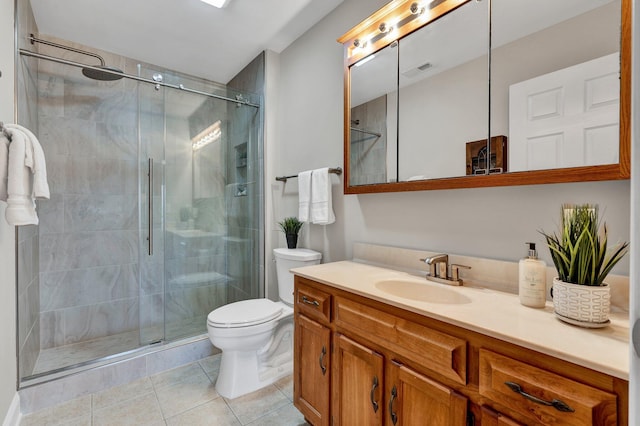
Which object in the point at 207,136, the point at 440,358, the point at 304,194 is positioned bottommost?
the point at 440,358

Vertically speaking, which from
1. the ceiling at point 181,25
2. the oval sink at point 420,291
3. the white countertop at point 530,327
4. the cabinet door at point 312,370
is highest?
the ceiling at point 181,25

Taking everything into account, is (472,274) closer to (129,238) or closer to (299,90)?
(299,90)

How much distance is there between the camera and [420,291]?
4.50 ft

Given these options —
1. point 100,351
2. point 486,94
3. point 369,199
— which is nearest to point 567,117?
point 486,94

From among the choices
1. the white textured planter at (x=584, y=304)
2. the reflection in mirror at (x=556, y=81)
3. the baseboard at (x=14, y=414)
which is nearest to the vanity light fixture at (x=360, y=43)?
the reflection in mirror at (x=556, y=81)

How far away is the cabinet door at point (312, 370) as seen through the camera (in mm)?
1381

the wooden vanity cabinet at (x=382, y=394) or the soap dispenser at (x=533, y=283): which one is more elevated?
the soap dispenser at (x=533, y=283)

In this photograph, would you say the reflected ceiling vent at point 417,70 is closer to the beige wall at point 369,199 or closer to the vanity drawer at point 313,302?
the beige wall at point 369,199

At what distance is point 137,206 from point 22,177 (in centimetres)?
159

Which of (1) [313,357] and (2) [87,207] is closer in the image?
(1) [313,357]

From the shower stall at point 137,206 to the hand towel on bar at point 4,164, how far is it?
4.20 feet

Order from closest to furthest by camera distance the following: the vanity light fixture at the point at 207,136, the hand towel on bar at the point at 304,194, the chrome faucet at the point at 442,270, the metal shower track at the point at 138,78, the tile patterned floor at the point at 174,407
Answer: the chrome faucet at the point at 442,270 < the tile patterned floor at the point at 174,407 < the metal shower track at the point at 138,78 < the hand towel on bar at the point at 304,194 < the vanity light fixture at the point at 207,136

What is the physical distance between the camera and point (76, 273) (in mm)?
2506

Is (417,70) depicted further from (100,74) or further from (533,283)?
(100,74)
